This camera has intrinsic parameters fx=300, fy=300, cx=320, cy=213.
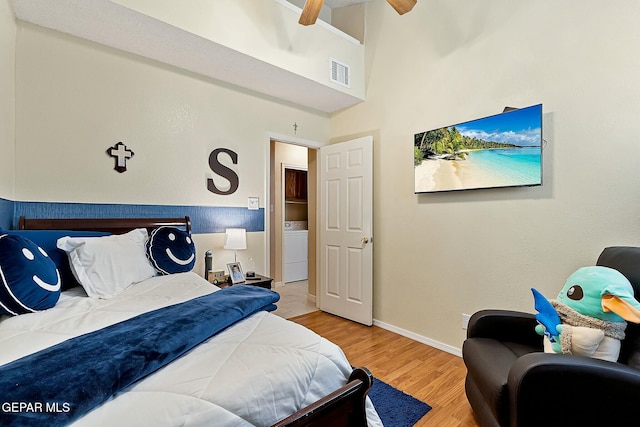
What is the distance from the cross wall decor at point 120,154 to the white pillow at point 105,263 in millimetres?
695

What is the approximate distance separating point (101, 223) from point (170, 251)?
0.61m

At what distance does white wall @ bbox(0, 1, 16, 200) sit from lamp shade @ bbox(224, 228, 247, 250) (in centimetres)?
148

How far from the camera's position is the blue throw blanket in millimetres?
665

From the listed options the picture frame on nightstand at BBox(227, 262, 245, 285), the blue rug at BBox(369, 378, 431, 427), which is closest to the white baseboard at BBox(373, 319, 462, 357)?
the blue rug at BBox(369, 378, 431, 427)

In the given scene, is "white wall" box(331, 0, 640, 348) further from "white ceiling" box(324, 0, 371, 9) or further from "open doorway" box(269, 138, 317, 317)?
"open doorway" box(269, 138, 317, 317)

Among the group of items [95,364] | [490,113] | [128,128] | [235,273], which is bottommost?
[235,273]

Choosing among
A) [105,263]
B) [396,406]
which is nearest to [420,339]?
[396,406]

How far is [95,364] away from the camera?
81cm

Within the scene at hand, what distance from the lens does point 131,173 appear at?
8.19 ft

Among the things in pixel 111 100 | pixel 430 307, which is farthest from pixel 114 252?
pixel 430 307

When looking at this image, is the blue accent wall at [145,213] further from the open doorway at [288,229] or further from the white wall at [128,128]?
the open doorway at [288,229]

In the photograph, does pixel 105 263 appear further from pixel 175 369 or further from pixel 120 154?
pixel 175 369

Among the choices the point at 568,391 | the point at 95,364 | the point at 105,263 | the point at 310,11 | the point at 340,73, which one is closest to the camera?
the point at 95,364

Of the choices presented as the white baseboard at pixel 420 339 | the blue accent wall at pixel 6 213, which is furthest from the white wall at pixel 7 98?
the white baseboard at pixel 420 339
